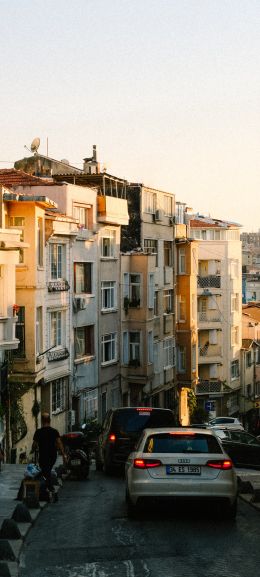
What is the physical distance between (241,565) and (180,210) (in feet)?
187

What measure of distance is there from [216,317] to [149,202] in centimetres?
2250

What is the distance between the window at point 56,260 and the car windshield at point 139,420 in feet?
A: 52.6

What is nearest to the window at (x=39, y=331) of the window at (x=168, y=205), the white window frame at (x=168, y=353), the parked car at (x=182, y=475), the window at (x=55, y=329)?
the window at (x=55, y=329)

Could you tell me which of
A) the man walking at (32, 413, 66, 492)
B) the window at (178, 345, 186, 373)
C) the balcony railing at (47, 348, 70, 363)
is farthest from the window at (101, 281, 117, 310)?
the man walking at (32, 413, 66, 492)

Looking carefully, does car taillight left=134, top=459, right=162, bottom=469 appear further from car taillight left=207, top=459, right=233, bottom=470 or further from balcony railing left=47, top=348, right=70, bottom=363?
Result: balcony railing left=47, top=348, right=70, bottom=363

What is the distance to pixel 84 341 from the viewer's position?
1813 inches

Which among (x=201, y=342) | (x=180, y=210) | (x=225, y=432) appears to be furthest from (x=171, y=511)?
(x=201, y=342)

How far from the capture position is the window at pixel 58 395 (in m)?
40.5

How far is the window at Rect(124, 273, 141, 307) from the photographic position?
51.2 m

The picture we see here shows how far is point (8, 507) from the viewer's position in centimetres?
1742

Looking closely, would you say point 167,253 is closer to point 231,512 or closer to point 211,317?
point 211,317

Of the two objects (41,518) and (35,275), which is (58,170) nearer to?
(35,275)

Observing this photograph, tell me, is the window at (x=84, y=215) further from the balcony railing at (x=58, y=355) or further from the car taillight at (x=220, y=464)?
the car taillight at (x=220, y=464)

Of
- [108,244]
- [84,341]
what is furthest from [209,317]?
[84,341]
